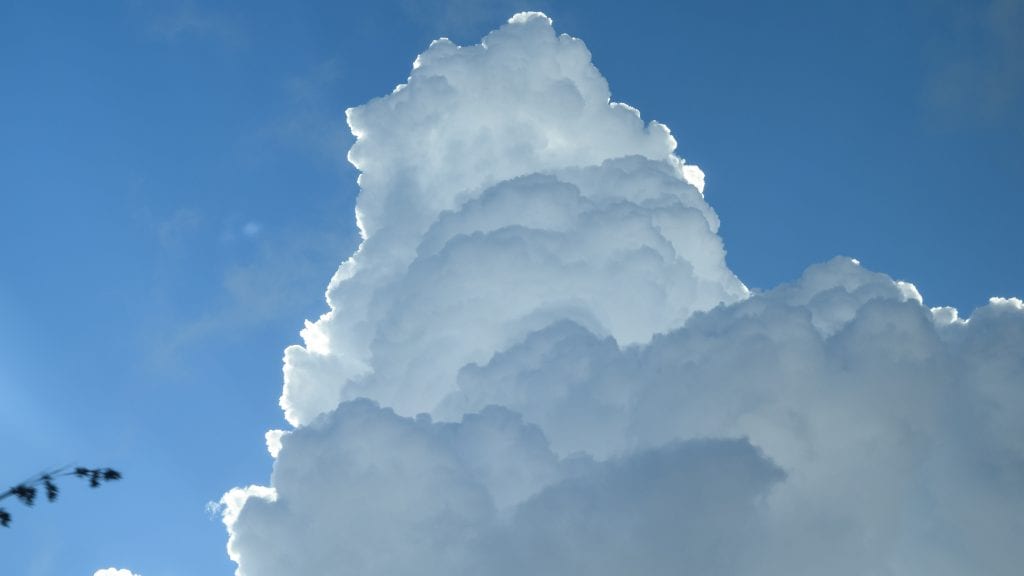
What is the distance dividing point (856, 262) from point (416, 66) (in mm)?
39780

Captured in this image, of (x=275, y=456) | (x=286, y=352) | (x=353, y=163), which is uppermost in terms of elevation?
(x=353, y=163)

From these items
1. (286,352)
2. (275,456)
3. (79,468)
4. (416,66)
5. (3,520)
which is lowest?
(3,520)

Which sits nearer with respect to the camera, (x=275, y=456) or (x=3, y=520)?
(x=3, y=520)

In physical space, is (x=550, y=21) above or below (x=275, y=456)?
above

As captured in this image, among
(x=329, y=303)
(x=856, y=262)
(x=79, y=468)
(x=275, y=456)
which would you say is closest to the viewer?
(x=79, y=468)

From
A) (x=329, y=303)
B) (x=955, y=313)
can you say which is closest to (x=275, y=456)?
(x=329, y=303)

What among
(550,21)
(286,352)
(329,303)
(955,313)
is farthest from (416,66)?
(955,313)

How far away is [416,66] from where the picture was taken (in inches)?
3017

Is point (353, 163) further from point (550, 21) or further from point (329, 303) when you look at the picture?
point (550, 21)

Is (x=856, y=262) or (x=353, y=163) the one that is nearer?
(x=856, y=262)

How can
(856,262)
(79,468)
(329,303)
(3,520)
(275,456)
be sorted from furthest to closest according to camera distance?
(329,303), (856,262), (275,456), (79,468), (3,520)

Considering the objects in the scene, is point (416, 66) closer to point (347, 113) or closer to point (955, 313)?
point (347, 113)

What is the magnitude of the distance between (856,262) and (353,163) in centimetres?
4066

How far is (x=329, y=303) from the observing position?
237 ft
